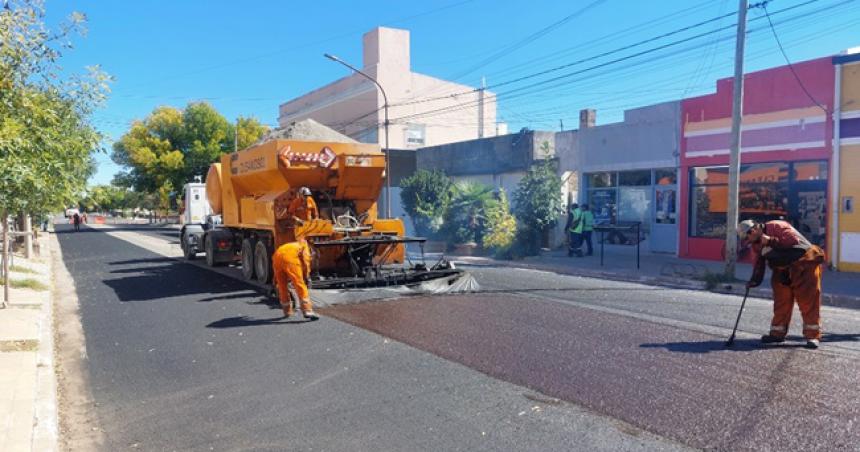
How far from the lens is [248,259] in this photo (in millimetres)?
13031

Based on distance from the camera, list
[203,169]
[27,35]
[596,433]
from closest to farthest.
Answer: [596,433]
[27,35]
[203,169]

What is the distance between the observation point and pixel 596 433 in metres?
4.31

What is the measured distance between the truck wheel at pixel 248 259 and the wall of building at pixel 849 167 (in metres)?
12.6

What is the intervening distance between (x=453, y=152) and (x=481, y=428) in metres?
21.5

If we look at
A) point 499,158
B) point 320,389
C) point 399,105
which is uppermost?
point 399,105

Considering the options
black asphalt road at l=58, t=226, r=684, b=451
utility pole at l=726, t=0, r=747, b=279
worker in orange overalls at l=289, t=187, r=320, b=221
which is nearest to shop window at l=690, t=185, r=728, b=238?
utility pole at l=726, t=0, r=747, b=279

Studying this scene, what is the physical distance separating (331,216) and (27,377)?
6.30 meters

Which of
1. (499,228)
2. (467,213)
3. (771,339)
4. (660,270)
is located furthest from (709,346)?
(467,213)

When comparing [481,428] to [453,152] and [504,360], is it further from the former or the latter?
[453,152]

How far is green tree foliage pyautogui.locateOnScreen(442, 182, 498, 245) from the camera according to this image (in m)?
20.1

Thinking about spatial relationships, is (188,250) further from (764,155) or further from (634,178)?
(764,155)

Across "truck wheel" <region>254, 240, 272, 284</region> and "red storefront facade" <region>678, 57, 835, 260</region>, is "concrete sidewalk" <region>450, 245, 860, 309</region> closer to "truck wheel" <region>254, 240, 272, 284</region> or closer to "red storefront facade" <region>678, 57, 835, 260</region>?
"red storefront facade" <region>678, 57, 835, 260</region>

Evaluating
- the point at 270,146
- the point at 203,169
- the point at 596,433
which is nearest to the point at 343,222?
the point at 270,146

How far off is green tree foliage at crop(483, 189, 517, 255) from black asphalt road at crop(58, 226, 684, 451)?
899cm
